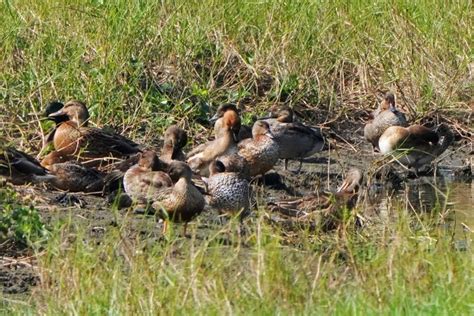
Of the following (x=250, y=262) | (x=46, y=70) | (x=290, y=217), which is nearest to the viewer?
(x=250, y=262)

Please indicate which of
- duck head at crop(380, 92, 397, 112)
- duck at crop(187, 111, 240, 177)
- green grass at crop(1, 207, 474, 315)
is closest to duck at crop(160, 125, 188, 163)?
duck at crop(187, 111, 240, 177)

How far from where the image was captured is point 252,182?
12039mm

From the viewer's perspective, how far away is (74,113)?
12.2 metres

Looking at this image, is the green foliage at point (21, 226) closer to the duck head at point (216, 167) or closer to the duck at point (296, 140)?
the duck head at point (216, 167)

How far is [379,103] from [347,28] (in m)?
1.05

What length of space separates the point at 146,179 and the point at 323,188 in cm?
245

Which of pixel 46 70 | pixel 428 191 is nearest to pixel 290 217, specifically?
pixel 428 191

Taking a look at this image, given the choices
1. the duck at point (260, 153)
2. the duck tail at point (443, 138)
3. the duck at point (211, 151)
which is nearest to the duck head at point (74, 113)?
the duck at point (211, 151)

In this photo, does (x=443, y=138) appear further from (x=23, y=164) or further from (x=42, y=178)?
(x=23, y=164)

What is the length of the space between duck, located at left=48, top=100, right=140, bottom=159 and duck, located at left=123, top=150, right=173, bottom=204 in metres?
1.05

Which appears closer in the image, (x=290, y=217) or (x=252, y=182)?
(x=290, y=217)

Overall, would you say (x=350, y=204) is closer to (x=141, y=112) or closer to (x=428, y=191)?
(x=428, y=191)

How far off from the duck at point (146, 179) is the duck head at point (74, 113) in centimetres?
142

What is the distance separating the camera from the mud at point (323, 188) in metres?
8.95
